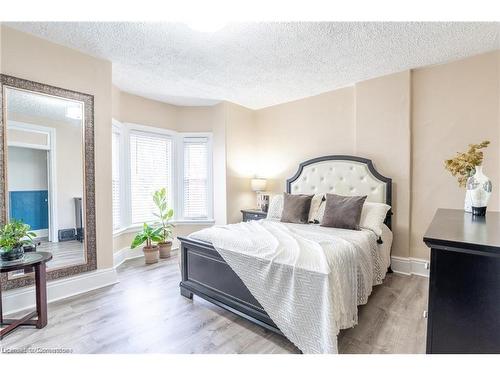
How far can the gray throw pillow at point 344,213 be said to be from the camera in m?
2.79

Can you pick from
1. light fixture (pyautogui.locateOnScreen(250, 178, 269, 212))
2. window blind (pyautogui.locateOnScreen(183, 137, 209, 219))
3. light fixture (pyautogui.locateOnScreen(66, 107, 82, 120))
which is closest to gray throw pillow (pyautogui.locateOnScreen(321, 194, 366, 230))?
light fixture (pyautogui.locateOnScreen(250, 178, 269, 212))

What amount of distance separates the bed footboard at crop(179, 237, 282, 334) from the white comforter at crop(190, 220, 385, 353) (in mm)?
126

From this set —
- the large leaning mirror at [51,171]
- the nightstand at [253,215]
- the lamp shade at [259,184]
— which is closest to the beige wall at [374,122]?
the large leaning mirror at [51,171]

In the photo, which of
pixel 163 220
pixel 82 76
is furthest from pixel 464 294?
pixel 163 220

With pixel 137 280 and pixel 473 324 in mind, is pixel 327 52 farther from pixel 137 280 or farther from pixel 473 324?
pixel 137 280

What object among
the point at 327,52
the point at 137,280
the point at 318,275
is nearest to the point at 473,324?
the point at 318,275

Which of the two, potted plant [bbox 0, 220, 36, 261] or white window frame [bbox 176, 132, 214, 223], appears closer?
potted plant [bbox 0, 220, 36, 261]

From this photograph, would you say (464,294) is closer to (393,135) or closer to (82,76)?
(393,135)

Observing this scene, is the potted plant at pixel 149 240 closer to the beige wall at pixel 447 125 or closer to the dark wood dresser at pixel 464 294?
the dark wood dresser at pixel 464 294

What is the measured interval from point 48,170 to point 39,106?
65 centimetres

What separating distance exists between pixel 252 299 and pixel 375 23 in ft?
8.70

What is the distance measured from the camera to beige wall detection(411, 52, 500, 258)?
9.02 ft

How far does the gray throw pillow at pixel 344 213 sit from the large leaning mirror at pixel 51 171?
2802 millimetres

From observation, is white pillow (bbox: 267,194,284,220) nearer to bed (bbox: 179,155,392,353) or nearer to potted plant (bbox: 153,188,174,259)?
bed (bbox: 179,155,392,353)
